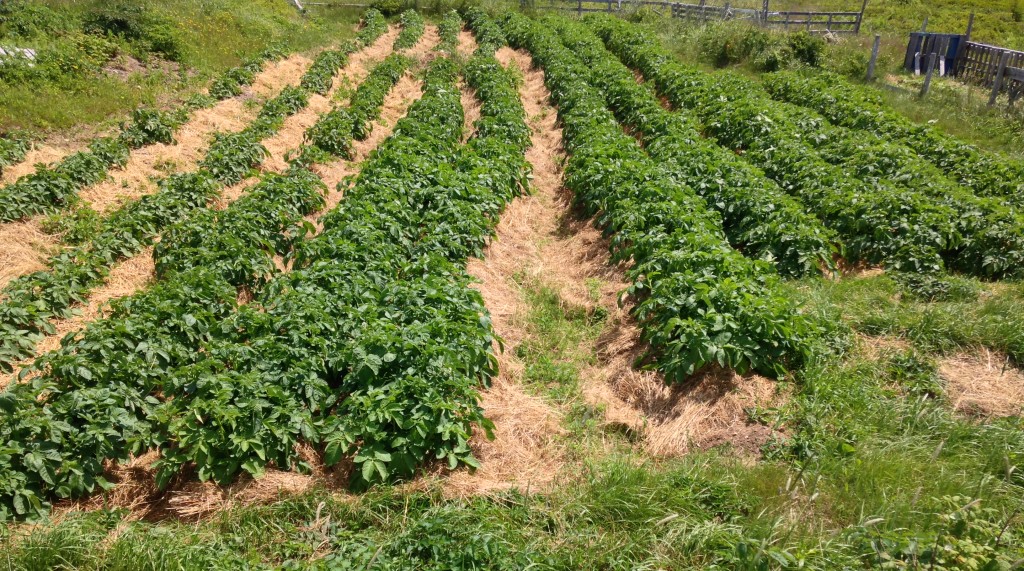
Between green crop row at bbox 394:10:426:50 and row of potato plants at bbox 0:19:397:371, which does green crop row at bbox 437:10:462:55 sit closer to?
green crop row at bbox 394:10:426:50

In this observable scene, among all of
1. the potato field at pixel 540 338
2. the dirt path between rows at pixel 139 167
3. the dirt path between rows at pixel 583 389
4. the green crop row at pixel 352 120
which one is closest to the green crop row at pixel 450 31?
the green crop row at pixel 352 120

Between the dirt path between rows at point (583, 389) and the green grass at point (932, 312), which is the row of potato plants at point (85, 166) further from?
the green grass at point (932, 312)

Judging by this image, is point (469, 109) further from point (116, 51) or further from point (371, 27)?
point (371, 27)

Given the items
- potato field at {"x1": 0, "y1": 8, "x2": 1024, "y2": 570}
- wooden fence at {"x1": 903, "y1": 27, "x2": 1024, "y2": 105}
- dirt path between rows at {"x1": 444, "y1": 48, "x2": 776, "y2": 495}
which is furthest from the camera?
wooden fence at {"x1": 903, "y1": 27, "x2": 1024, "y2": 105}

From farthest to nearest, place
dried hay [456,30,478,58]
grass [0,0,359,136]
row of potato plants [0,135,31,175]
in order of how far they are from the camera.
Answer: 1. dried hay [456,30,478,58]
2. grass [0,0,359,136]
3. row of potato plants [0,135,31,175]

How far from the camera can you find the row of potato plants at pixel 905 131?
9789 millimetres

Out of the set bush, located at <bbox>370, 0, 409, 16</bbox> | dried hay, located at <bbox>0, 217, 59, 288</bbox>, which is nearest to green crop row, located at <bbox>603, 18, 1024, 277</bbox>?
dried hay, located at <bbox>0, 217, 59, 288</bbox>

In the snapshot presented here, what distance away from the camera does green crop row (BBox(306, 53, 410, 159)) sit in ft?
42.3

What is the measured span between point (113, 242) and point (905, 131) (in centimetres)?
Answer: 1385

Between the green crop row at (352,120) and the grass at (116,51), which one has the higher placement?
the grass at (116,51)

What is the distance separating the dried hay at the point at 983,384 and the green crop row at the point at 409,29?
72.7ft

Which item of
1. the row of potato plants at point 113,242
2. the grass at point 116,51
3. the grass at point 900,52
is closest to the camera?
the row of potato plants at point 113,242

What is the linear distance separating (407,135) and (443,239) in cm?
Result: 541

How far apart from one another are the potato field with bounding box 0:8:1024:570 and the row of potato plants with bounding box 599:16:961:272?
0.05 meters
